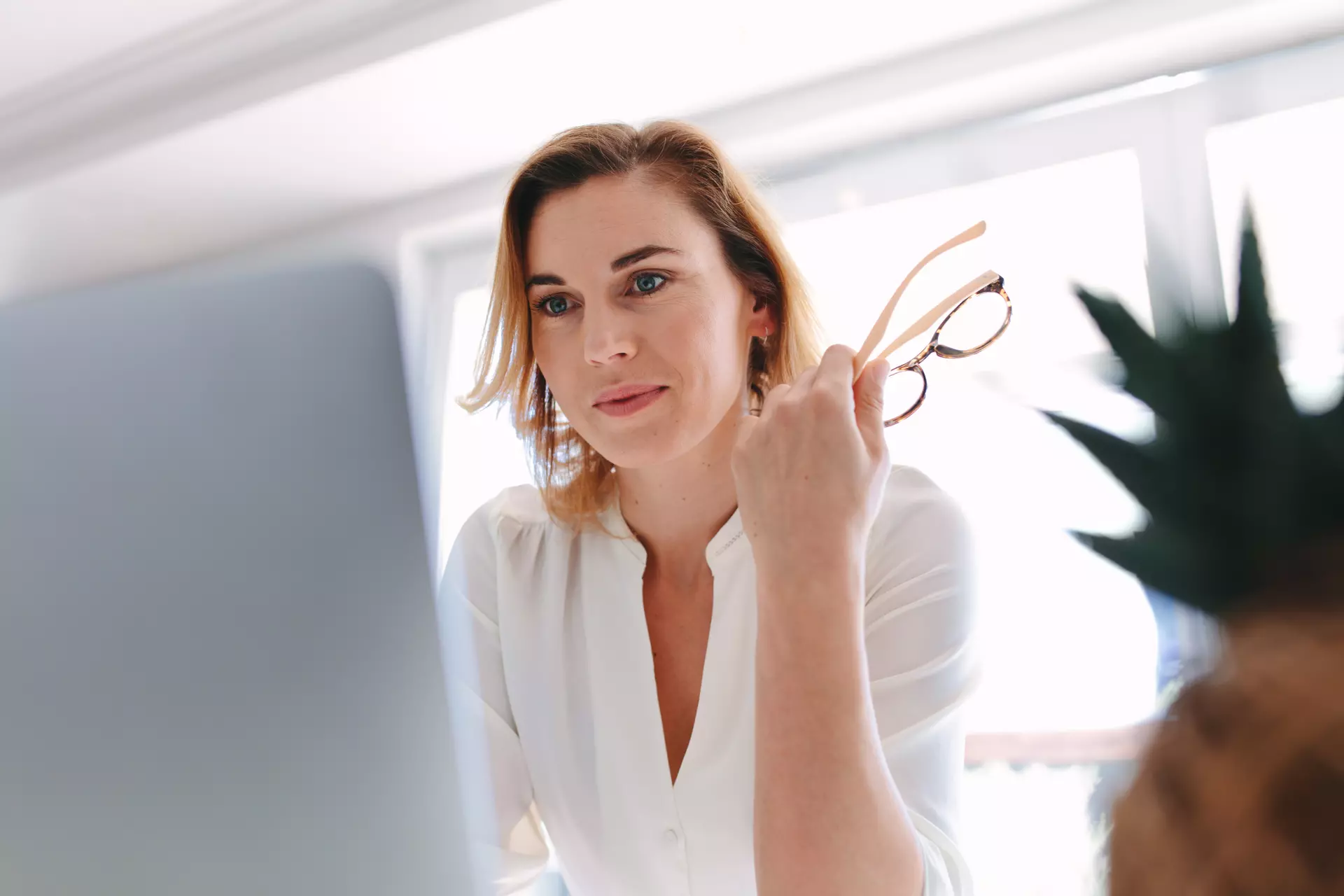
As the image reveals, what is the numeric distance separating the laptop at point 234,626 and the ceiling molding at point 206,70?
2.27 metres

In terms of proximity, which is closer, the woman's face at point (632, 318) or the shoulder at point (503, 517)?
the woman's face at point (632, 318)

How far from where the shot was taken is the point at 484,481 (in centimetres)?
308

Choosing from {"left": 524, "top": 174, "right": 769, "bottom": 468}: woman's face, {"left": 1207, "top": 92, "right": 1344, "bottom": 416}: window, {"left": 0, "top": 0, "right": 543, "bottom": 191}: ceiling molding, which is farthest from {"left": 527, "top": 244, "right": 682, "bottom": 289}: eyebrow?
{"left": 1207, "top": 92, "right": 1344, "bottom": 416}: window

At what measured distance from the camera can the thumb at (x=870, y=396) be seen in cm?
75

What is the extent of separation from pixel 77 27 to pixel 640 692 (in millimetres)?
2575

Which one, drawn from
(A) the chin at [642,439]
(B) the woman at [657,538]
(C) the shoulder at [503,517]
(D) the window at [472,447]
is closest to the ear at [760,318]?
(B) the woman at [657,538]

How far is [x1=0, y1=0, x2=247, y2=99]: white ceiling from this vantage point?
8.20ft

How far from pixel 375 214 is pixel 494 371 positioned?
83.7 inches

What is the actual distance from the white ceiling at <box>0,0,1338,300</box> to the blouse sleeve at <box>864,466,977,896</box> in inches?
64.9

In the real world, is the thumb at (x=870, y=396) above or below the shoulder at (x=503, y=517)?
above

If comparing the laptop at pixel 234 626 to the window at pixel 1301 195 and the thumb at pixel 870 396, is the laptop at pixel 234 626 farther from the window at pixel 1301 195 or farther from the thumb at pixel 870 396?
the window at pixel 1301 195

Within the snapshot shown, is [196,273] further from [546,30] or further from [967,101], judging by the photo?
[967,101]

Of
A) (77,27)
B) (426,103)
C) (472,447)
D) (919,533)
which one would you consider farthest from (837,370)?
(77,27)

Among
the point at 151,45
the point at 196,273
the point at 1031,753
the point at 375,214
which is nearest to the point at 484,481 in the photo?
the point at 375,214
